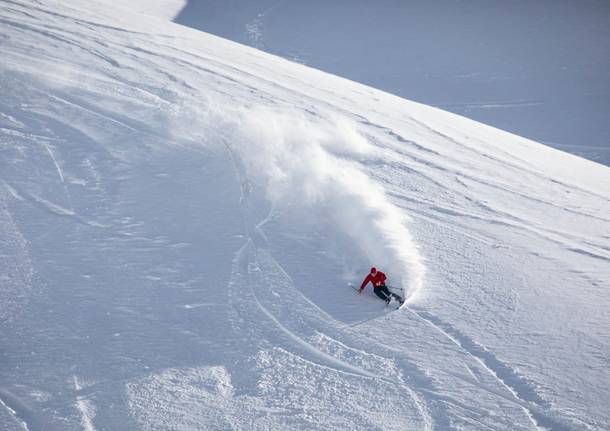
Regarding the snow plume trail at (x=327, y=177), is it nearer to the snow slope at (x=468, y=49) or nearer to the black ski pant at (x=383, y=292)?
the black ski pant at (x=383, y=292)

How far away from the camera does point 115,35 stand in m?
19.4

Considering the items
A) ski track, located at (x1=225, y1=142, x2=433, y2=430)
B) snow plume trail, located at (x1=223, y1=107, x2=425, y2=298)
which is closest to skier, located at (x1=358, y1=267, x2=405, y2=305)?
snow plume trail, located at (x1=223, y1=107, x2=425, y2=298)

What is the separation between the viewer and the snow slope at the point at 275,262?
7480 millimetres

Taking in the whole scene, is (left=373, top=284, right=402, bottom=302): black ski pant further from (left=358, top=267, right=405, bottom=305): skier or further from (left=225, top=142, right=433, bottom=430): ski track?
(left=225, top=142, right=433, bottom=430): ski track

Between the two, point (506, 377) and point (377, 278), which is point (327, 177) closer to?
point (377, 278)

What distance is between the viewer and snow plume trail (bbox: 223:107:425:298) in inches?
412

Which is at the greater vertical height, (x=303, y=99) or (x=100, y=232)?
(x=303, y=99)

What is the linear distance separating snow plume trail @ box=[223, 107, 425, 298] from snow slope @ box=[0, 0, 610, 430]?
56 mm

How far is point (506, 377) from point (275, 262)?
4219 millimetres

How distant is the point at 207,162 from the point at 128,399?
21.8ft

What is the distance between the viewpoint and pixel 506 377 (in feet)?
25.7

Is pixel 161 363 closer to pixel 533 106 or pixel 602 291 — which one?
pixel 602 291

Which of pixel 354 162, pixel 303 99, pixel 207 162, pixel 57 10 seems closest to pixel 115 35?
pixel 57 10

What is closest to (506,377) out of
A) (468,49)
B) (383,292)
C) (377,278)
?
(383,292)
